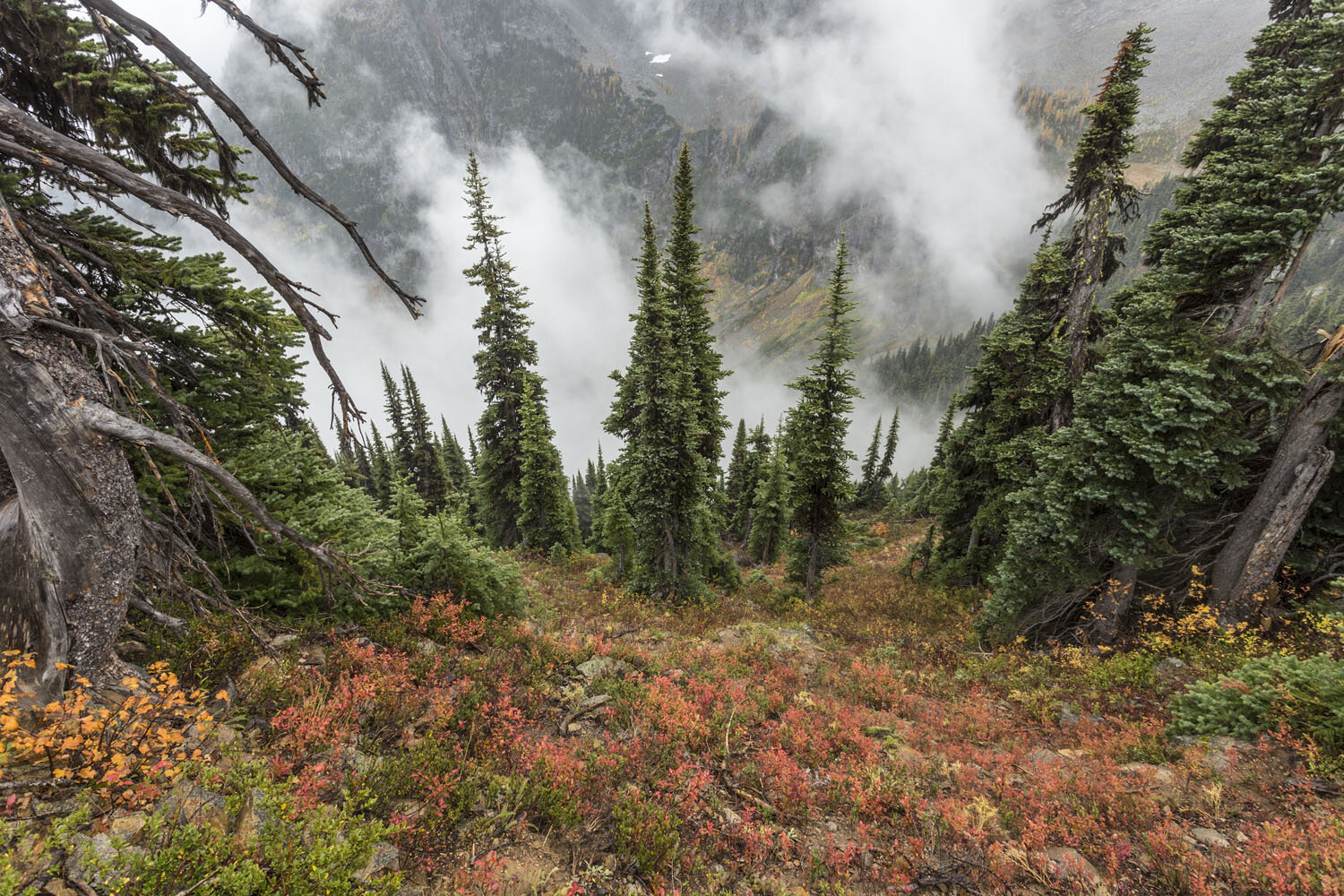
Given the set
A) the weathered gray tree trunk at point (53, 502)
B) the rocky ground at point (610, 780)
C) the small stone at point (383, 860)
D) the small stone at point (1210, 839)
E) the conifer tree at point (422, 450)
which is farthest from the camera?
the conifer tree at point (422, 450)

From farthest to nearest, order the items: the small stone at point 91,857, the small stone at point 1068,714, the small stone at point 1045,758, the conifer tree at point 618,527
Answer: the conifer tree at point 618,527
the small stone at point 1068,714
the small stone at point 1045,758
the small stone at point 91,857

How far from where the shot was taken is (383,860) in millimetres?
3938

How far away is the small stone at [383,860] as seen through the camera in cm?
380

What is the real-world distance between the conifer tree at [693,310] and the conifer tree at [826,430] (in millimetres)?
3268

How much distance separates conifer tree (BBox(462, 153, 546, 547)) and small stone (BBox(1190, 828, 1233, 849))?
2122cm

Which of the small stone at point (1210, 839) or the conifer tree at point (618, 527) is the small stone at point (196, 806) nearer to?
the small stone at point (1210, 839)

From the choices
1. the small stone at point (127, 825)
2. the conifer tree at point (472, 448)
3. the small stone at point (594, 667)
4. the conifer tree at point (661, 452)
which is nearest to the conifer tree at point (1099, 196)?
the conifer tree at point (661, 452)

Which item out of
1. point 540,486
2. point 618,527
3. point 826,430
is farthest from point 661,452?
point 540,486

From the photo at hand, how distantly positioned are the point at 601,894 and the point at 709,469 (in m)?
15.2

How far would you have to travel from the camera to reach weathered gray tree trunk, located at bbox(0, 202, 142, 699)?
3.07 m

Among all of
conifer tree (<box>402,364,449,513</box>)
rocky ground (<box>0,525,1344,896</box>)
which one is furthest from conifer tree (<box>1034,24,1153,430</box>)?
conifer tree (<box>402,364,449,513</box>)

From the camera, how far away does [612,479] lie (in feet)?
66.0

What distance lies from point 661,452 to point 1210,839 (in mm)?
12831

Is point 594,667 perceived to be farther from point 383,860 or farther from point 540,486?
point 540,486
